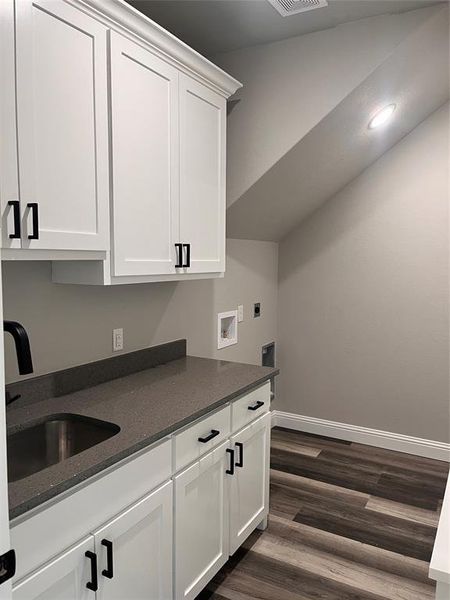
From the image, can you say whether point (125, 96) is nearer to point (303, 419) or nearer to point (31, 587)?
point (31, 587)

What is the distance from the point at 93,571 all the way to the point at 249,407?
107cm

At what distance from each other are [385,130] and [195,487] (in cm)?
259

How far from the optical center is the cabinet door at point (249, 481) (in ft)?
7.14

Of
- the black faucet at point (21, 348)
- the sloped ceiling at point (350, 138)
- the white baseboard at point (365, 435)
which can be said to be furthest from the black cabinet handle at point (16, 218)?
the white baseboard at point (365, 435)

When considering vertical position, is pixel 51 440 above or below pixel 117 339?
below

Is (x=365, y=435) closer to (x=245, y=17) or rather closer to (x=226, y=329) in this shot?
(x=226, y=329)

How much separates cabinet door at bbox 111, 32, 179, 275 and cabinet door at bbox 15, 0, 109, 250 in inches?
2.7

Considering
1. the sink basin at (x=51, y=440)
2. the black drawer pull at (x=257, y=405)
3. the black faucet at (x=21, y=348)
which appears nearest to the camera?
the black faucet at (x=21, y=348)

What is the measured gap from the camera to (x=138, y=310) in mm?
2494

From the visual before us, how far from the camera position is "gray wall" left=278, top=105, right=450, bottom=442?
3.39 m

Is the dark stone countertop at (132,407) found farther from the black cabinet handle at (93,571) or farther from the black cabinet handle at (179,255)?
the black cabinet handle at (179,255)

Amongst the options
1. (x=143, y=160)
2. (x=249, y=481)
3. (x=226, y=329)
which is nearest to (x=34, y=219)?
(x=143, y=160)

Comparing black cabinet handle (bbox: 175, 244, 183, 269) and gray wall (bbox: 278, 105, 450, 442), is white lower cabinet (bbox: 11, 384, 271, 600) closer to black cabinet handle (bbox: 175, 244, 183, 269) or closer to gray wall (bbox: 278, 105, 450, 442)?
black cabinet handle (bbox: 175, 244, 183, 269)

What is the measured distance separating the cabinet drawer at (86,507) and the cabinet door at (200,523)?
19 cm
